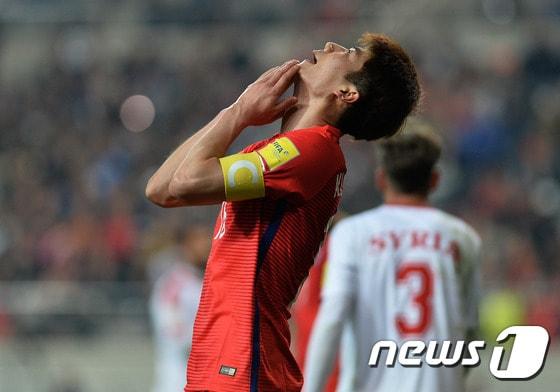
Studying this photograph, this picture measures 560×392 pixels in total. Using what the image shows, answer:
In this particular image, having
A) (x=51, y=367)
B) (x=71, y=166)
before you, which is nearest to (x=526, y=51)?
(x=71, y=166)

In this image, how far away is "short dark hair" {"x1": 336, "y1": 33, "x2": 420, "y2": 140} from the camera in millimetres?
4074

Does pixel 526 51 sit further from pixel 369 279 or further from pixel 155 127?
pixel 369 279

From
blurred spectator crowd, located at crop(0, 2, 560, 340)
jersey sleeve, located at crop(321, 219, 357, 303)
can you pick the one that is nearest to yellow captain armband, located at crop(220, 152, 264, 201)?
jersey sleeve, located at crop(321, 219, 357, 303)

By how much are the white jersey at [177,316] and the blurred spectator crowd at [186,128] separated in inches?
80.9

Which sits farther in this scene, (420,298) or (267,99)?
(420,298)

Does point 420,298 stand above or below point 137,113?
below

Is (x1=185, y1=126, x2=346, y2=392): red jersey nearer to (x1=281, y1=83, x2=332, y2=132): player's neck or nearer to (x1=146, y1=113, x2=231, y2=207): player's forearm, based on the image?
(x1=281, y1=83, x2=332, y2=132): player's neck

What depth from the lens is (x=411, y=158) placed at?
5.48 metres

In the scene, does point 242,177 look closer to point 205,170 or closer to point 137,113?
point 205,170

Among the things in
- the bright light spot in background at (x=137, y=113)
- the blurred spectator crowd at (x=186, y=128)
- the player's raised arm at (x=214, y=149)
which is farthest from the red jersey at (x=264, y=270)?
the bright light spot in background at (x=137, y=113)

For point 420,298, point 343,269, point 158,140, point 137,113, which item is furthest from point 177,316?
point 137,113

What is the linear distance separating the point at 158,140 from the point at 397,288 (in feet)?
33.5

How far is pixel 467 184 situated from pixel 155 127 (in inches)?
170

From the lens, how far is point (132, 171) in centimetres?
1499
